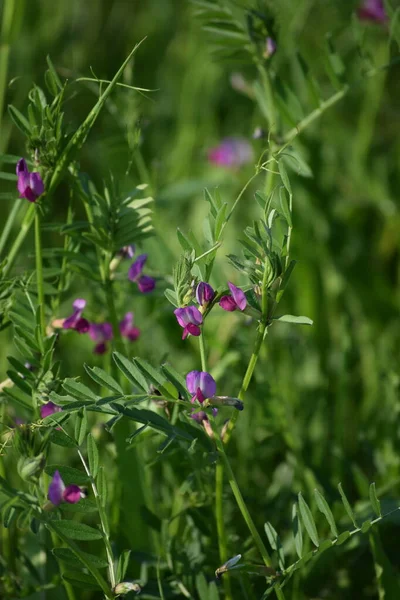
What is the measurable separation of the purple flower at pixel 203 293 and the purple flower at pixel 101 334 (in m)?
0.34

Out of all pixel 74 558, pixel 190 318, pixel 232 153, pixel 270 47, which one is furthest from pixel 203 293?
pixel 232 153

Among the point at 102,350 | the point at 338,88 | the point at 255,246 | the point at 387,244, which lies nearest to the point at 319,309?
the point at 387,244

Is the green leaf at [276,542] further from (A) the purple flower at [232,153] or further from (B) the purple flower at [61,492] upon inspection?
(A) the purple flower at [232,153]

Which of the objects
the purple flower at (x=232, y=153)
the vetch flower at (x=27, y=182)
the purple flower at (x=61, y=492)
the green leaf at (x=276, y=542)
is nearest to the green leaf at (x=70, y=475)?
the purple flower at (x=61, y=492)

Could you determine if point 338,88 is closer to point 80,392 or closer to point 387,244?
point 80,392

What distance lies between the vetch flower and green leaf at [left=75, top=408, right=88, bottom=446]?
27 centimetres

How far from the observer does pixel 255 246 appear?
929 mm

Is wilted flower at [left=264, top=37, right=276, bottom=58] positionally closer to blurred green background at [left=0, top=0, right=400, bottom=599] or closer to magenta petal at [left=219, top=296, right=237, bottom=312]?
blurred green background at [left=0, top=0, right=400, bottom=599]

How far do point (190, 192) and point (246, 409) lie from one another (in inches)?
28.4

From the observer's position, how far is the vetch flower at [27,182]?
3.09ft

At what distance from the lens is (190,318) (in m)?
0.85

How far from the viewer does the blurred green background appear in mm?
1356

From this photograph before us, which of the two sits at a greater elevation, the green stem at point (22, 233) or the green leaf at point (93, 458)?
the green stem at point (22, 233)

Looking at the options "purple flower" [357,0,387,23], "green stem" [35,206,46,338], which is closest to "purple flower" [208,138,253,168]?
"purple flower" [357,0,387,23]
